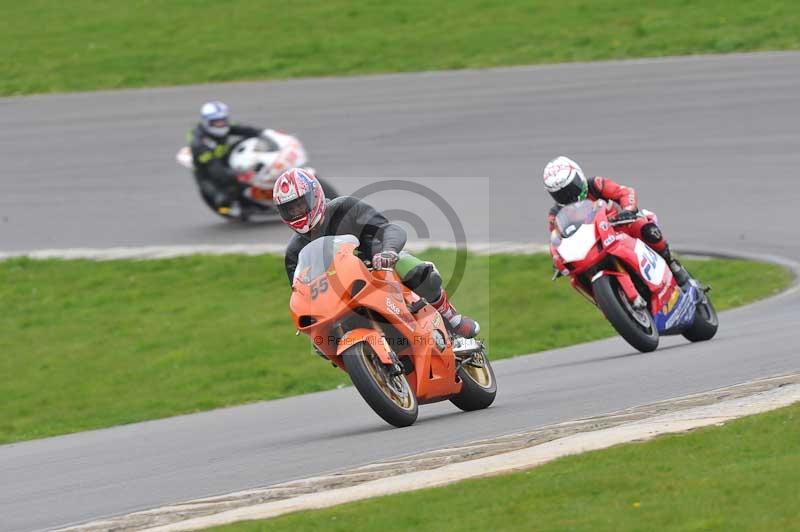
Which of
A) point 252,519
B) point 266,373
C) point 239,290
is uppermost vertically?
point 252,519

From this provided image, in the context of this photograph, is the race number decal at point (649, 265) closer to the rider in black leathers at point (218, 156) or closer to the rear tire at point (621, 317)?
the rear tire at point (621, 317)

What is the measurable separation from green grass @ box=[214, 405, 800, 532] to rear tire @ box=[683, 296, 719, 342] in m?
5.08

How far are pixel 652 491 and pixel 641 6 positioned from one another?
2397 cm

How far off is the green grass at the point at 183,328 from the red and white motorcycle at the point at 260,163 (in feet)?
7.64

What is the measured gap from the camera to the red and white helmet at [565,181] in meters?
11.6

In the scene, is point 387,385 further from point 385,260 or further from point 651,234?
point 651,234

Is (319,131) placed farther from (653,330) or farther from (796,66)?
(653,330)

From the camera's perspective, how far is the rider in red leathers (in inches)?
457

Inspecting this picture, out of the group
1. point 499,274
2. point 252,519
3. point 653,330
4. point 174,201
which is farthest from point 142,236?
point 252,519

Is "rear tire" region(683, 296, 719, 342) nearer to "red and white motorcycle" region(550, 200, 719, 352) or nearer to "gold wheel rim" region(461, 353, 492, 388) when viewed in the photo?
"red and white motorcycle" region(550, 200, 719, 352)

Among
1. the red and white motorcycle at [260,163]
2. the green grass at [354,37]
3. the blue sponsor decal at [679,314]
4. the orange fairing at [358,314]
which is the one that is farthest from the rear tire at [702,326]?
the green grass at [354,37]

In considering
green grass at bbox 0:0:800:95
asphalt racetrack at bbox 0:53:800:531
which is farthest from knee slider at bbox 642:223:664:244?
green grass at bbox 0:0:800:95

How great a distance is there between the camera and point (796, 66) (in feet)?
79.4

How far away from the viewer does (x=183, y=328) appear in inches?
649
